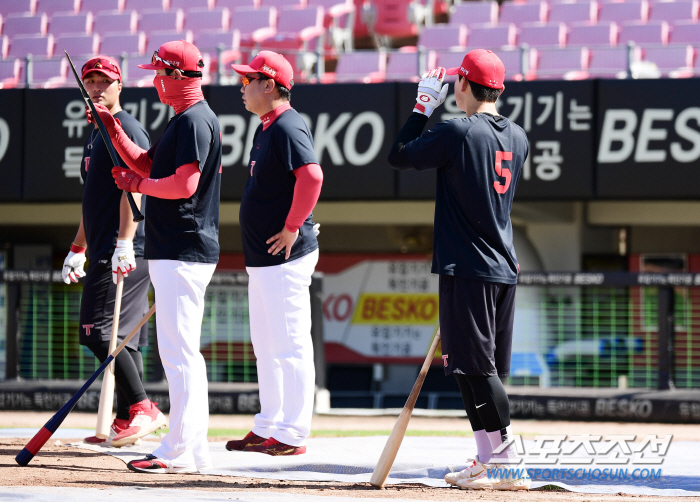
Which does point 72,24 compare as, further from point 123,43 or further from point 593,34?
point 593,34

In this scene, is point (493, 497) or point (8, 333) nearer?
point (493, 497)

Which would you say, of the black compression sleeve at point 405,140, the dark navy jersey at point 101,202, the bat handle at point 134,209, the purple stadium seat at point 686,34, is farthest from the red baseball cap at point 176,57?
the purple stadium seat at point 686,34

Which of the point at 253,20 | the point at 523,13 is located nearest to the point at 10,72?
the point at 253,20

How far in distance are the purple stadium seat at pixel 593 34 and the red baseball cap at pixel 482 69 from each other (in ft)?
24.5

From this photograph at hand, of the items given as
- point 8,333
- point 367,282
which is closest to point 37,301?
point 8,333

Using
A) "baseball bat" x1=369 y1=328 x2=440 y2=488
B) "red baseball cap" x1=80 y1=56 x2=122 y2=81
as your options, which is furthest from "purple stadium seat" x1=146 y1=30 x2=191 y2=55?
"baseball bat" x1=369 y1=328 x2=440 y2=488

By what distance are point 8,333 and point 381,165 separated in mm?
3850

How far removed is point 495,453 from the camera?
3.71 m

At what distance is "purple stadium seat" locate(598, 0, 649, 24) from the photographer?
1152 cm

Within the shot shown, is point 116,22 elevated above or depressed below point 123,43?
above

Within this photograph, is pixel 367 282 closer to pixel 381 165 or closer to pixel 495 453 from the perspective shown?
pixel 381 165

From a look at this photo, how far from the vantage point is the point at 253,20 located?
40.7 feet

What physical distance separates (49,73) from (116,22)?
2.77 metres

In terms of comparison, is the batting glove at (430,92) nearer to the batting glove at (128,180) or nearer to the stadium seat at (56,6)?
the batting glove at (128,180)
